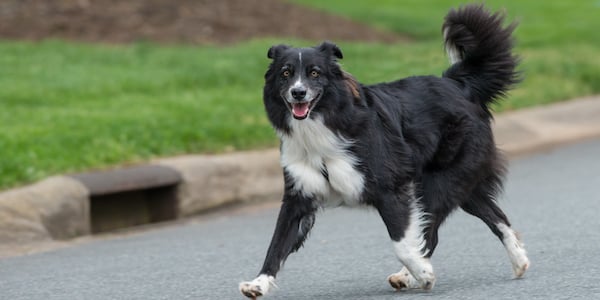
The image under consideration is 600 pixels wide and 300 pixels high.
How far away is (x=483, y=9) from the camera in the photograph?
24.4ft

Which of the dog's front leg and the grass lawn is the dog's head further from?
the grass lawn

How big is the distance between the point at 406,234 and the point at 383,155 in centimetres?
46

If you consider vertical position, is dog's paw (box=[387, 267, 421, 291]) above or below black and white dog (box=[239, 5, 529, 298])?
below

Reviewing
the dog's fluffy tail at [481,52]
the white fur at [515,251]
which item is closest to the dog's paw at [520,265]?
the white fur at [515,251]

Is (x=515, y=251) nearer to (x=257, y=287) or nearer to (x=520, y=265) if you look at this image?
(x=520, y=265)

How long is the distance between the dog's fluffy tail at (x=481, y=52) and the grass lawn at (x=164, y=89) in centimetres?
284

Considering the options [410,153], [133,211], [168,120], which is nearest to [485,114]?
[410,153]

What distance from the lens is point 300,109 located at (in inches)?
235

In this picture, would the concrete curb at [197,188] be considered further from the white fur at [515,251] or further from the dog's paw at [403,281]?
the dog's paw at [403,281]

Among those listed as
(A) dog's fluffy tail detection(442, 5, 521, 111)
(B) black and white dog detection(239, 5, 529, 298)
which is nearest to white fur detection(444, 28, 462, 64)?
(A) dog's fluffy tail detection(442, 5, 521, 111)

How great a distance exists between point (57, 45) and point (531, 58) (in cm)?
666

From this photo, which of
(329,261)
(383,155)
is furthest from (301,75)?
(329,261)

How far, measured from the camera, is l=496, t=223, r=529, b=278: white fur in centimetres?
670

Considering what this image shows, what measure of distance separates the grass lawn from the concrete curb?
31 cm
